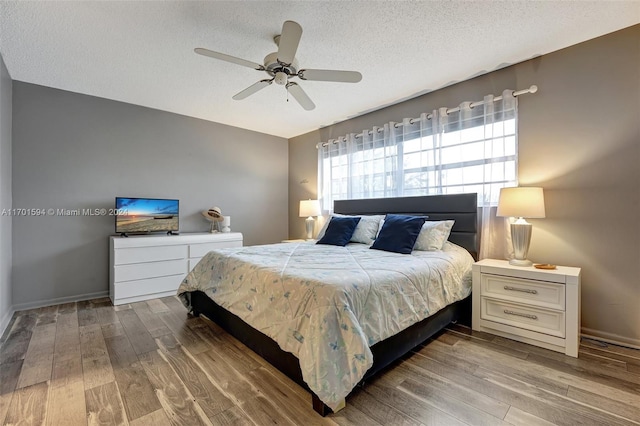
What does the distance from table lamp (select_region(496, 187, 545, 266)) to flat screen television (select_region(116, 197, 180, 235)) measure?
3.96 meters

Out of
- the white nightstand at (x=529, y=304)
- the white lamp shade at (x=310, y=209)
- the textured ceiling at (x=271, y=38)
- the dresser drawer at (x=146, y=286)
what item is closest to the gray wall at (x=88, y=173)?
the textured ceiling at (x=271, y=38)

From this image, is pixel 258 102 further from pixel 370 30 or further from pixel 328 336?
pixel 328 336

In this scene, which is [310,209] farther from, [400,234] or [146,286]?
[146,286]

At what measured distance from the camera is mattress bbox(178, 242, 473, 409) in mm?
1481

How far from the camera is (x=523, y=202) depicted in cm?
245

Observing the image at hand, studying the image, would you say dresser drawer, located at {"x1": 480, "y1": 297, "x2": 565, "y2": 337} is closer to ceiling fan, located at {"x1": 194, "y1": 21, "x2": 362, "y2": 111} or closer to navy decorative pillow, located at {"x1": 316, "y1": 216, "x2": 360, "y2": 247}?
navy decorative pillow, located at {"x1": 316, "y1": 216, "x2": 360, "y2": 247}

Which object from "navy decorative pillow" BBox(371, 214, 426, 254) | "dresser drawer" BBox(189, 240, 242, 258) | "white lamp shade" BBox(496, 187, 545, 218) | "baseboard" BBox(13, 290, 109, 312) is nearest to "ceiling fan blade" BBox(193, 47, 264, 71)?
"navy decorative pillow" BBox(371, 214, 426, 254)

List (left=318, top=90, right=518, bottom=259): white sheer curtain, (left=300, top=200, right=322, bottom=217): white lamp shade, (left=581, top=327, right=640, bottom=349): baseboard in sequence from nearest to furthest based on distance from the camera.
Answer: (left=581, top=327, right=640, bottom=349): baseboard → (left=318, top=90, right=518, bottom=259): white sheer curtain → (left=300, top=200, right=322, bottom=217): white lamp shade

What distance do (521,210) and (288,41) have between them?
7.56 ft

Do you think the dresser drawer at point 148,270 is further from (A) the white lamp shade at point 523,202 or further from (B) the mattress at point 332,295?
(A) the white lamp shade at point 523,202

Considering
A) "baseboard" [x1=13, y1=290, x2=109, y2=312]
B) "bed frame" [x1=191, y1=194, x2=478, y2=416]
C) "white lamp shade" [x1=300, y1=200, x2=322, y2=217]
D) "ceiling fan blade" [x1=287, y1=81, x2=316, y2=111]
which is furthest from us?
"white lamp shade" [x1=300, y1=200, x2=322, y2=217]

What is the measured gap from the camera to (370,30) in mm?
2305

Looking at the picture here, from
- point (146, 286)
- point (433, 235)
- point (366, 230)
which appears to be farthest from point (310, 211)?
point (146, 286)

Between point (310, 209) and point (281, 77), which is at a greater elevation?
point (281, 77)
